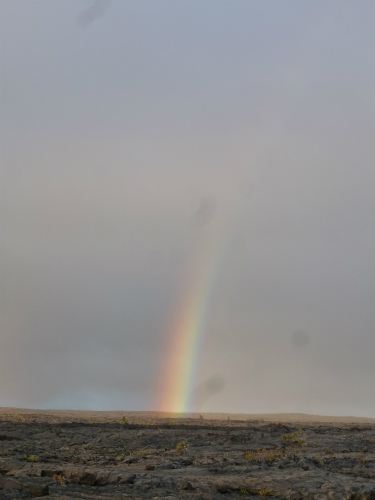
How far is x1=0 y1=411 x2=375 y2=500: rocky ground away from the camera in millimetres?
16094

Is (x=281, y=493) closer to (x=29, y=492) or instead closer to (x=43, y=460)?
(x=29, y=492)

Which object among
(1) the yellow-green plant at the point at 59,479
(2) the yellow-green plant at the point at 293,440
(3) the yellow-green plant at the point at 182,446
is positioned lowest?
(3) the yellow-green plant at the point at 182,446

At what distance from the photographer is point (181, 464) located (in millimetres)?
21734

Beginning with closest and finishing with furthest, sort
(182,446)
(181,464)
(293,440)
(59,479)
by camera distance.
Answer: (59,479), (181,464), (182,446), (293,440)

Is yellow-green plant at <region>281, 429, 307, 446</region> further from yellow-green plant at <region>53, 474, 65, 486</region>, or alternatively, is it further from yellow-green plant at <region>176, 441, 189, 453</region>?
yellow-green plant at <region>53, 474, 65, 486</region>

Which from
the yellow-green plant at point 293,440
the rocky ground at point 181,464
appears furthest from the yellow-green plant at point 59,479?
the yellow-green plant at point 293,440

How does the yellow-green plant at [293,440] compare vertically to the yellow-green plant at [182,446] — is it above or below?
above

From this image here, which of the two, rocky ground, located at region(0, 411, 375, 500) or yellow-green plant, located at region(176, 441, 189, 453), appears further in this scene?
yellow-green plant, located at region(176, 441, 189, 453)

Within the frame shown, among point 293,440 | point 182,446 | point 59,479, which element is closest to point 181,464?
point 182,446

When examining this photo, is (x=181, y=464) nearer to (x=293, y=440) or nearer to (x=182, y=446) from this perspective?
(x=182, y=446)

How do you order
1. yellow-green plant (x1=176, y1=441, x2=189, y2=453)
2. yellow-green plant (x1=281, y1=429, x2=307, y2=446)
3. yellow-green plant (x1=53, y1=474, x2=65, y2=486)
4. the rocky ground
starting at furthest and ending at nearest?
yellow-green plant (x1=281, y1=429, x2=307, y2=446) < yellow-green plant (x1=176, y1=441, x2=189, y2=453) < yellow-green plant (x1=53, y1=474, x2=65, y2=486) < the rocky ground

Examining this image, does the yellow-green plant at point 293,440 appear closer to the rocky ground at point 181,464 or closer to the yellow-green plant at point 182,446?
the rocky ground at point 181,464

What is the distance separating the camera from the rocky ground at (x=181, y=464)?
16094 millimetres

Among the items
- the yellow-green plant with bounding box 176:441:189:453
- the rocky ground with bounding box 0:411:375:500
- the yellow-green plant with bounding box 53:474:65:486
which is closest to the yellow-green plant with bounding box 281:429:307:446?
the rocky ground with bounding box 0:411:375:500
